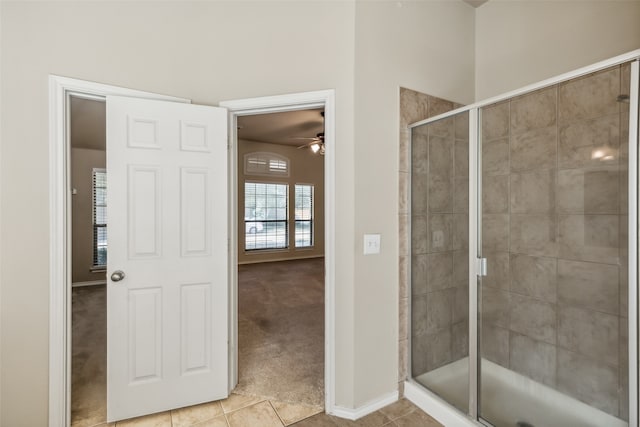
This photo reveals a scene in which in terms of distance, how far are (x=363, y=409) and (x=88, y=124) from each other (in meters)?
5.18

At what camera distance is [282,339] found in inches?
127

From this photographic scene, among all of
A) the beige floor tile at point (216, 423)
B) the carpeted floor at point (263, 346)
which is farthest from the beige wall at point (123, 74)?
the beige floor tile at point (216, 423)

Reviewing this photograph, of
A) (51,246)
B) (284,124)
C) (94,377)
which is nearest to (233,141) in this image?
(51,246)

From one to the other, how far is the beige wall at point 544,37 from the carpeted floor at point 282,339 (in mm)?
2856

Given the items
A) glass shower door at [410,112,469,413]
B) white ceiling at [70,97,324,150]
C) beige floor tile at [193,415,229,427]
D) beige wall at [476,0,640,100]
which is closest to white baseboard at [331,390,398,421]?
glass shower door at [410,112,469,413]

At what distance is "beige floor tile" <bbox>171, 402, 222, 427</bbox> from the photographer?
198 cm

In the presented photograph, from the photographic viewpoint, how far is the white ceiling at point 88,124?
11.9ft

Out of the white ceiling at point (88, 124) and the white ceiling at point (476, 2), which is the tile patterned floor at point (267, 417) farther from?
the white ceiling at point (476, 2)

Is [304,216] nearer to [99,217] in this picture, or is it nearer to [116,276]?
[99,217]

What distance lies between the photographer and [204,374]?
2.13 metres

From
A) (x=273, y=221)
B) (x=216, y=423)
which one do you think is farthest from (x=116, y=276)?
(x=273, y=221)

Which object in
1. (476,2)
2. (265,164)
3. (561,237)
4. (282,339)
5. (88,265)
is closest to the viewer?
(561,237)

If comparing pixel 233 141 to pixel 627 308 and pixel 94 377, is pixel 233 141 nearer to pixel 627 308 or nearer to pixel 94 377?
pixel 94 377

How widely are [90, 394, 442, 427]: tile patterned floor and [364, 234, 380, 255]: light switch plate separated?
43.3 inches
